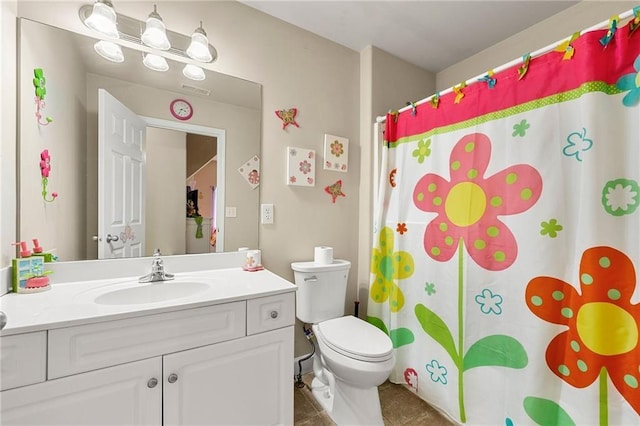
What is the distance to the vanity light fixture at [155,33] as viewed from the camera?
51.0 inches

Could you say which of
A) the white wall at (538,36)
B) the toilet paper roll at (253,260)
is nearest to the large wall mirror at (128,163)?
the toilet paper roll at (253,260)

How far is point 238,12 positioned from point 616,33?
1759mm

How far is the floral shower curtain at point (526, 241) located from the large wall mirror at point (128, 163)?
3.40ft

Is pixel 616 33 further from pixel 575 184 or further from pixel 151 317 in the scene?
pixel 151 317

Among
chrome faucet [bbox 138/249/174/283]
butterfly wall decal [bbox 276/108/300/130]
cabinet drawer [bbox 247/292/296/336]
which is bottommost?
cabinet drawer [bbox 247/292/296/336]

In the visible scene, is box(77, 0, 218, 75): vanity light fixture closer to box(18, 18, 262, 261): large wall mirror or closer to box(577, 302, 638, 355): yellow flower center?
box(18, 18, 262, 261): large wall mirror

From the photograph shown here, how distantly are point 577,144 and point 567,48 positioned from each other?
38 centimetres

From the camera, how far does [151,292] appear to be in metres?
1.23

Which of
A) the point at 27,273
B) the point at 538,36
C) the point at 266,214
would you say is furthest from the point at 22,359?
the point at 538,36

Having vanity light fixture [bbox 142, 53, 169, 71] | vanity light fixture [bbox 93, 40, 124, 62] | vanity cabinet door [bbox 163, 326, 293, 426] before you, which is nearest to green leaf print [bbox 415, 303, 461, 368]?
vanity cabinet door [bbox 163, 326, 293, 426]

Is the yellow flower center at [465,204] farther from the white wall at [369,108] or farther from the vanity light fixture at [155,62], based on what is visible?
the vanity light fixture at [155,62]

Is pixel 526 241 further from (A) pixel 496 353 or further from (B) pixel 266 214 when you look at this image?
(B) pixel 266 214

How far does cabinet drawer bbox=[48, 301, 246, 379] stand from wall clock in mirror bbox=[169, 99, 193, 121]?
105cm

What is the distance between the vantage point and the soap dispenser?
104 centimetres
